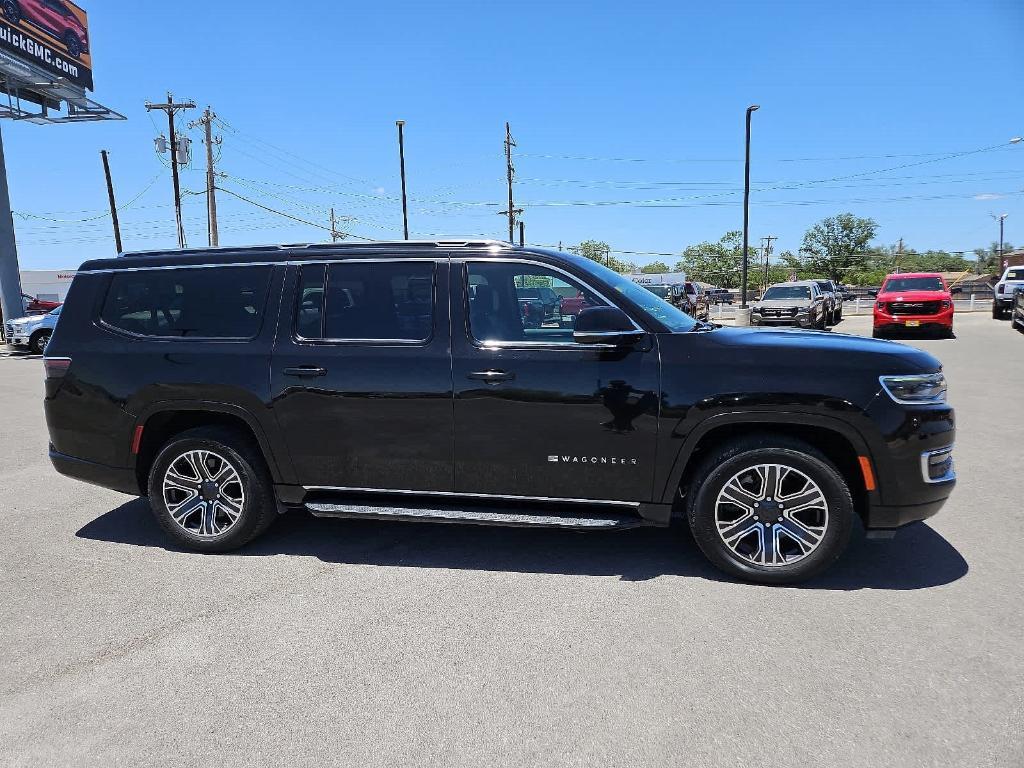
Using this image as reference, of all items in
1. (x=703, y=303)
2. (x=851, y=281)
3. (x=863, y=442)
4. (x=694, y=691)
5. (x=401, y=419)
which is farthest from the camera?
(x=851, y=281)

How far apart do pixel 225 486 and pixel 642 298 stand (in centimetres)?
290

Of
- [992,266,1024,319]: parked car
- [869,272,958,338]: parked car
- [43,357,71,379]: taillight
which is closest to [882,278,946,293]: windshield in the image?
[869,272,958,338]: parked car

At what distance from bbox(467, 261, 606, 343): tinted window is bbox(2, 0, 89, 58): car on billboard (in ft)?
108

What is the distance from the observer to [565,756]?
2398mm

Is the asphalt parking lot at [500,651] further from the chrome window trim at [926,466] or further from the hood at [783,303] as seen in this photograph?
the hood at [783,303]

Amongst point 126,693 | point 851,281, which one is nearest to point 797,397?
point 126,693

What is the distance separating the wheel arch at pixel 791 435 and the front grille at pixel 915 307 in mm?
Answer: 18223

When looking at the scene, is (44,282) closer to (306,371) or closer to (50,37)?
(50,37)

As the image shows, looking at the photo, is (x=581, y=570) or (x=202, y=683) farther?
(x=581, y=570)

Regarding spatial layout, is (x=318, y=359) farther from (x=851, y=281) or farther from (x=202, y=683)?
(x=851, y=281)

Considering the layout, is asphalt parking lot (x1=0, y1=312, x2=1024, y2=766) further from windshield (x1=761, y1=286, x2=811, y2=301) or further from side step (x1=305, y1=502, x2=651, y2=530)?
windshield (x1=761, y1=286, x2=811, y2=301)

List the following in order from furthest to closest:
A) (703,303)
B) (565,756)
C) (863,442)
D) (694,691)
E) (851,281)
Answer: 1. (851,281)
2. (703,303)
3. (863,442)
4. (694,691)
5. (565,756)

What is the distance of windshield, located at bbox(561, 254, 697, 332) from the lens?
3.98 m

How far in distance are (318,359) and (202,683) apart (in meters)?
1.90
